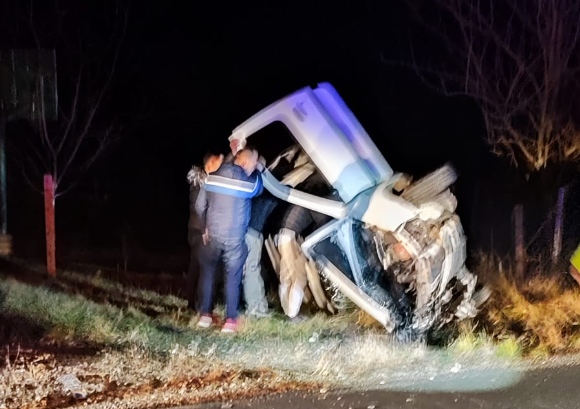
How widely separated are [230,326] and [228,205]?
1187 mm

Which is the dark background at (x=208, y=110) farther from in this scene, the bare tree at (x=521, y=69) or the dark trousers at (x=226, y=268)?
the dark trousers at (x=226, y=268)

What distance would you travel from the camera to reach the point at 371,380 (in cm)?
678

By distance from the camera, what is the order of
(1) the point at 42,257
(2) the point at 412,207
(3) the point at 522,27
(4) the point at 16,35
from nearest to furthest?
(2) the point at 412,207 → (4) the point at 16,35 → (3) the point at 522,27 → (1) the point at 42,257

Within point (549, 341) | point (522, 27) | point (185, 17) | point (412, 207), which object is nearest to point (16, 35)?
point (185, 17)

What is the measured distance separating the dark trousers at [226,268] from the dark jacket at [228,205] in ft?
0.30

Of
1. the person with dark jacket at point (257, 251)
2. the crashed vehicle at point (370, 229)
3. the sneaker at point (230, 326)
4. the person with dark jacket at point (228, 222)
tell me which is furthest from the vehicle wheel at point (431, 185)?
the sneaker at point (230, 326)

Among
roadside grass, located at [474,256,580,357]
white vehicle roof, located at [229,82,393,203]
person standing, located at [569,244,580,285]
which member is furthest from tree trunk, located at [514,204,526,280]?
white vehicle roof, located at [229,82,393,203]

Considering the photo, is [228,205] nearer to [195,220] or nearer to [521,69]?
[195,220]

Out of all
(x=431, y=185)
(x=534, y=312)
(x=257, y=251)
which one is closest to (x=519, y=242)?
(x=534, y=312)

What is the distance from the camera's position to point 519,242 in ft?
31.7

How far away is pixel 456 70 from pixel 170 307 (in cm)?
638

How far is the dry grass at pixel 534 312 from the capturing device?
777 centimetres

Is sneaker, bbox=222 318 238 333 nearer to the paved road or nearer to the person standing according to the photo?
the paved road

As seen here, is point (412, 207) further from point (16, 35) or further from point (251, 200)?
point (16, 35)
